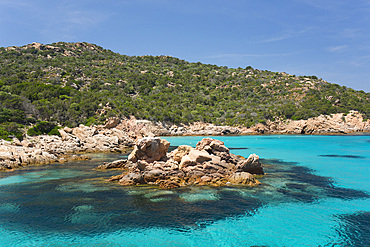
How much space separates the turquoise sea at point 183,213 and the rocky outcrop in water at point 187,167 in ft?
4.45

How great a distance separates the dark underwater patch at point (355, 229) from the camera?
1103 centimetres

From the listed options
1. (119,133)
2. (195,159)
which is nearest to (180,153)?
(195,159)

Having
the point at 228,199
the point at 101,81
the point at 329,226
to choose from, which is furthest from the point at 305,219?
the point at 101,81

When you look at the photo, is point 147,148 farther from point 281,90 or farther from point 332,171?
point 281,90

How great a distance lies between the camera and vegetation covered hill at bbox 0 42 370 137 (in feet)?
186

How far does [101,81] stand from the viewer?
92062 mm

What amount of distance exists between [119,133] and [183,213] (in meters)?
38.4

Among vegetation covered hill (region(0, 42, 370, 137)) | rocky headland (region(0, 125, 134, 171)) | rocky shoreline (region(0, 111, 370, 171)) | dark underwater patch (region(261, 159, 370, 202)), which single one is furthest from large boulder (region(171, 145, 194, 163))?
vegetation covered hill (region(0, 42, 370, 137))

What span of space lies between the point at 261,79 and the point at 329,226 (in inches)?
4775

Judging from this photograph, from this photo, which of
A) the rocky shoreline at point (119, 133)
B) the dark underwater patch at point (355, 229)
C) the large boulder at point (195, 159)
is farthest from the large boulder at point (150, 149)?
the dark underwater patch at point (355, 229)

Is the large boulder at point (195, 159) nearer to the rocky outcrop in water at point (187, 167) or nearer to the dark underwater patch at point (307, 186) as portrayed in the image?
the rocky outcrop in water at point (187, 167)

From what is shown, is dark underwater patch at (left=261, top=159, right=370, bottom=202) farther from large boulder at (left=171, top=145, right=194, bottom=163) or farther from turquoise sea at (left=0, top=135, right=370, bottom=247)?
large boulder at (left=171, top=145, right=194, bottom=163)

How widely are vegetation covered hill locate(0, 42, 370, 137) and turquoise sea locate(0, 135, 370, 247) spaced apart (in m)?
30.5

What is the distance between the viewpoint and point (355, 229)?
1227cm
